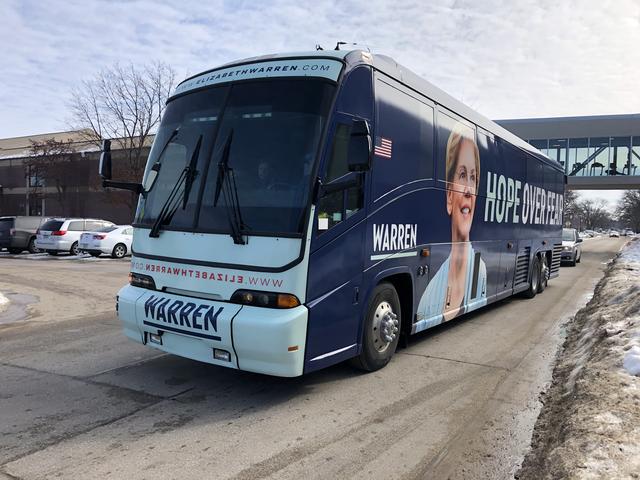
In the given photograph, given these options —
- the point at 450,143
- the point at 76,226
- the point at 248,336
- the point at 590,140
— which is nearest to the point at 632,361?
the point at 450,143

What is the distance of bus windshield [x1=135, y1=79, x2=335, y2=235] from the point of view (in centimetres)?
448

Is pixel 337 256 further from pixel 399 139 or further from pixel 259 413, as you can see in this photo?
pixel 399 139

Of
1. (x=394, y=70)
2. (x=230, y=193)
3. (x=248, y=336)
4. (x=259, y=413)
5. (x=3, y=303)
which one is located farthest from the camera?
(x=3, y=303)

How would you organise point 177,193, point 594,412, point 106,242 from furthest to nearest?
point 106,242, point 177,193, point 594,412

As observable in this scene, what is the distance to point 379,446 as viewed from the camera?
12.8ft

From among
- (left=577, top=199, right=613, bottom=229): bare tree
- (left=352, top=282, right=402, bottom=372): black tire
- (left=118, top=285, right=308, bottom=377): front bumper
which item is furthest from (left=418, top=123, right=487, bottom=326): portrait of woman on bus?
(left=577, top=199, right=613, bottom=229): bare tree

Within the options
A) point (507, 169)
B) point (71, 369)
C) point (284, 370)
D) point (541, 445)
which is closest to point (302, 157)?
point (284, 370)

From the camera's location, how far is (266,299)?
14.2ft

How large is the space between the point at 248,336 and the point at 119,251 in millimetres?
19657

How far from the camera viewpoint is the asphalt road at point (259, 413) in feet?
11.8

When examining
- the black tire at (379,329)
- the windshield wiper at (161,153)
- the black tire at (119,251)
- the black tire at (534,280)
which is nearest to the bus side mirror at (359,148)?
the black tire at (379,329)

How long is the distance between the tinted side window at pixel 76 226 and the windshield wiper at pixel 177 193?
64.6 ft

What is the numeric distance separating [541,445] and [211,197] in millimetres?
3456

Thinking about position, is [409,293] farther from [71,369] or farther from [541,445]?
[71,369]
